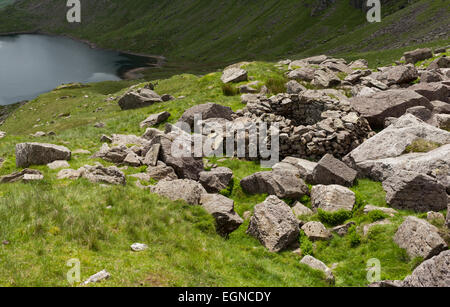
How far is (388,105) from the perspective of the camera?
88.7 ft

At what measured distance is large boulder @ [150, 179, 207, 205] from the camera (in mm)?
18469

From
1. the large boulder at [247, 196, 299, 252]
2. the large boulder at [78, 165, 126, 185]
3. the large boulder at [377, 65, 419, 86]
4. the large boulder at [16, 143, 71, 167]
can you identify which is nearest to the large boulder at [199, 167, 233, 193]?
the large boulder at [247, 196, 299, 252]

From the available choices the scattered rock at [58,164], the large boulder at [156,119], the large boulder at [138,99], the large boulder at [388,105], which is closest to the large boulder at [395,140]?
the large boulder at [388,105]

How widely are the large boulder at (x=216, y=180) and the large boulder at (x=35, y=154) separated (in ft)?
33.6

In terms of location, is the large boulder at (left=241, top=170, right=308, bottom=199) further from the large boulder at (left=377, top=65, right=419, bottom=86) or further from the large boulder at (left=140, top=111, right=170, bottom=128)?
the large boulder at (left=377, top=65, right=419, bottom=86)

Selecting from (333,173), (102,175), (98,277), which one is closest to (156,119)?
(102,175)

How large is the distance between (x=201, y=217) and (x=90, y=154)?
1254cm

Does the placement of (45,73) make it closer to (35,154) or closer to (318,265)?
(35,154)

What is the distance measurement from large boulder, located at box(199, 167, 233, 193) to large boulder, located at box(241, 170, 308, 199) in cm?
108

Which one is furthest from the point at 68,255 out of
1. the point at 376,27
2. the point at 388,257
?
the point at 376,27

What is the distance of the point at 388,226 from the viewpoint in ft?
51.5

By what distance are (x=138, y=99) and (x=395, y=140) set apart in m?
35.4

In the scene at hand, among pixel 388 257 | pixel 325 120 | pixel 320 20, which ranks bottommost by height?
pixel 388 257
